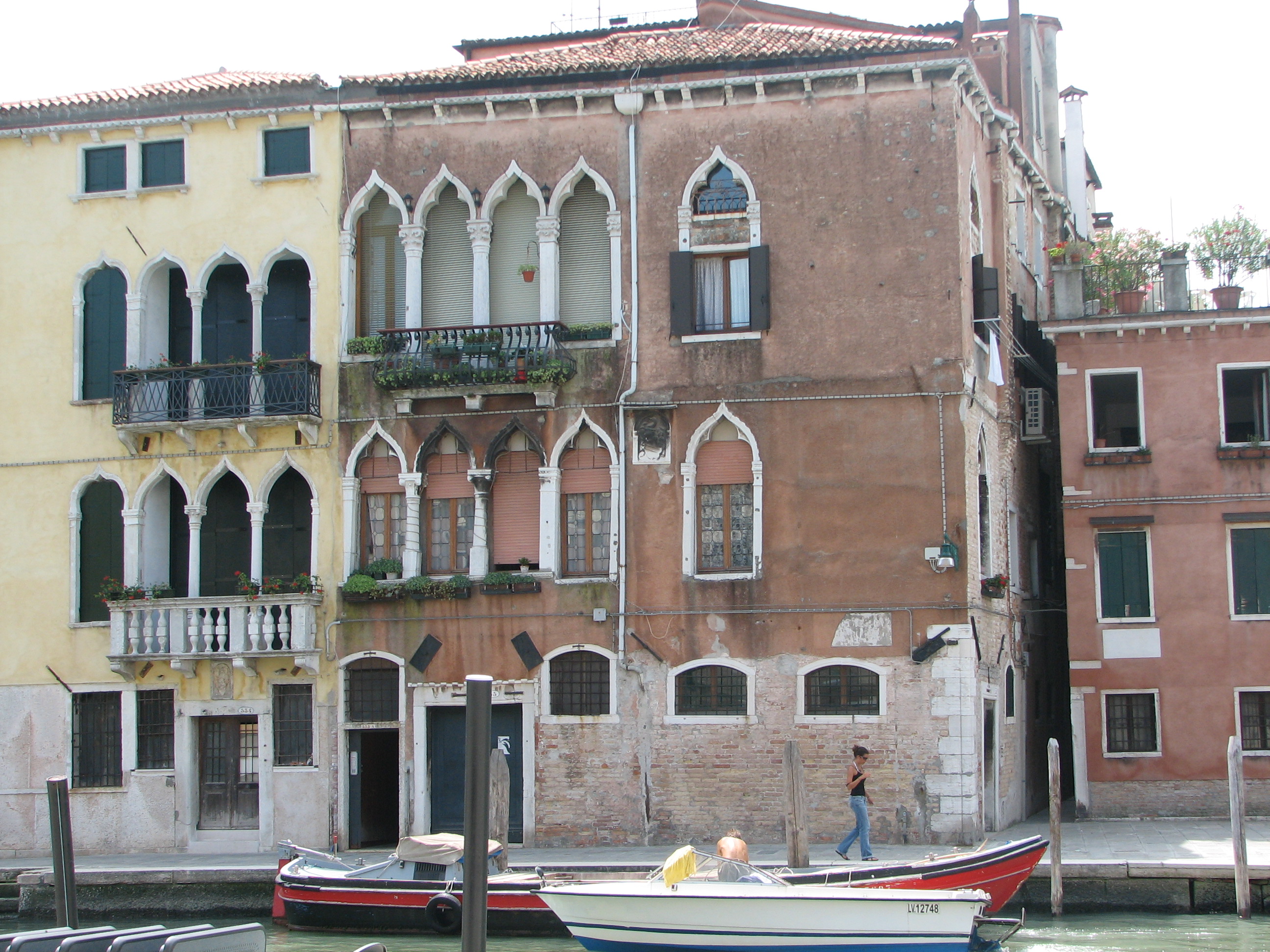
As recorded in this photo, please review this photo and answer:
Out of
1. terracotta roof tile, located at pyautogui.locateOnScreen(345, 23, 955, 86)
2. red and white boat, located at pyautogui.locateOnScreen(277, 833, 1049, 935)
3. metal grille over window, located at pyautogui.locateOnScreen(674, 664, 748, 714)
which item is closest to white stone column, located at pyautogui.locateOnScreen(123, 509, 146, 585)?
red and white boat, located at pyautogui.locateOnScreen(277, 833, 1049, 935)

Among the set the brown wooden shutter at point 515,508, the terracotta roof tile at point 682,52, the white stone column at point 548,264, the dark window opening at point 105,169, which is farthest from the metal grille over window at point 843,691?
the dark window opening at point 105,169

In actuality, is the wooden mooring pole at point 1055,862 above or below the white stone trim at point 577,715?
below

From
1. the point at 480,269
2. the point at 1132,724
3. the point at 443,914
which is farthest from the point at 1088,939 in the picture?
the point at 480,269

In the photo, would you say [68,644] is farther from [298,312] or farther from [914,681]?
[914,681]

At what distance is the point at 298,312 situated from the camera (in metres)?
22.5

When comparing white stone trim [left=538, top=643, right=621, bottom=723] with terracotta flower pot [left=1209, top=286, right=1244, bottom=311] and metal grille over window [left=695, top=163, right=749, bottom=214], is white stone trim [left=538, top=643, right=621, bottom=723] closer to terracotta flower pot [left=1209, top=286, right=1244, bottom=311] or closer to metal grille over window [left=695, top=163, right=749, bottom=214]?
metal grille over window [left=695, top=163, right=749, bottom=214]

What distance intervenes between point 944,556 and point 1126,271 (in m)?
6.92

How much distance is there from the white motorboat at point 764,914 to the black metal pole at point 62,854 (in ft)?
A: 14.7

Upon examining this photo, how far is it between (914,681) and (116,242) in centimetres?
1204

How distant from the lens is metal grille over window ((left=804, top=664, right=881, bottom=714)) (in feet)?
65.6

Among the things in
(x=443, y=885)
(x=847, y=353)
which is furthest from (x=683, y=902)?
(x=847, y=353)

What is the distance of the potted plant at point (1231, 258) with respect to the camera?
23.0 metres

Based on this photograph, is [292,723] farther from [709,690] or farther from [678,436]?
[678,436]

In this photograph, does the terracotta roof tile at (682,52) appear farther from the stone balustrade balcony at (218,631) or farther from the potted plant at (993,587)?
the stone balustrade balcony at (218,631)
